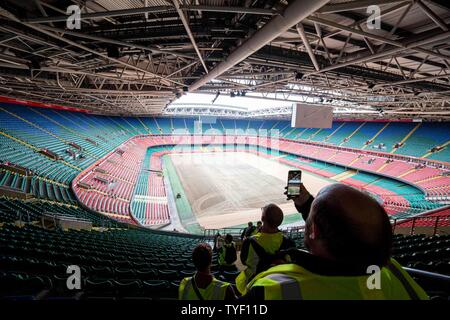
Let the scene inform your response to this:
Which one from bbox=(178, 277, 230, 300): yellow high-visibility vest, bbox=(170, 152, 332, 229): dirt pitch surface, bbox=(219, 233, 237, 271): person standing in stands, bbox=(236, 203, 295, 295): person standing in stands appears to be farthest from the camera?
bbox=(170, 152, 332, 229): dirt pitch surface

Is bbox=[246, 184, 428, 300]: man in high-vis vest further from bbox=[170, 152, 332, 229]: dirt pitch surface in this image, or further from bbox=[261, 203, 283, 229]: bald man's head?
bbox=[170, 152, 332, 229]: dirt pitch surface

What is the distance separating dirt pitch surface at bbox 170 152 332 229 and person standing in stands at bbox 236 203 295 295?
44.3 ft

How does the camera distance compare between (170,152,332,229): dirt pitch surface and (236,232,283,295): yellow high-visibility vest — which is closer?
(236,232,283,295): yellow high-visibility vest

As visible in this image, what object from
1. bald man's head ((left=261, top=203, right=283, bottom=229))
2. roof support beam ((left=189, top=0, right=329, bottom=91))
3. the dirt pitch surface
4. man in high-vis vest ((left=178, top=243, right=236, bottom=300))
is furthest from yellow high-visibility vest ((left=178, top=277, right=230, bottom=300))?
the dirt pitch surface

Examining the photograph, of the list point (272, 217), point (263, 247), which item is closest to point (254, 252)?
point (263, 247)

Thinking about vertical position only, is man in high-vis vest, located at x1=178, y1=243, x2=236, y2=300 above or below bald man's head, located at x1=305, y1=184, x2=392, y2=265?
below

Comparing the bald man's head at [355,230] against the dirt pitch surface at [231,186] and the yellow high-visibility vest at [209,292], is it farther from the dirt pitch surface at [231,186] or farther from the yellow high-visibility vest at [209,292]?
the dirt pitch surface at [231,186]

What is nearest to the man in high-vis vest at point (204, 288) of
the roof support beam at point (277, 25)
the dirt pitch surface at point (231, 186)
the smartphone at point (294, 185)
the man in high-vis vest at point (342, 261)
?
the man in high-vis vest at point (342, 261)

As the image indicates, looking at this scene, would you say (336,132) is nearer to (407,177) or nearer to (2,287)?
(407,177)

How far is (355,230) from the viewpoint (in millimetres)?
884

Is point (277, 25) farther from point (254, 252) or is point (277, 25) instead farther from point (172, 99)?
point (172, 99)

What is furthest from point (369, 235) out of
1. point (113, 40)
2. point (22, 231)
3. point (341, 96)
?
point (341, 96)

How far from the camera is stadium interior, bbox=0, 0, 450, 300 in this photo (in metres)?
4.02

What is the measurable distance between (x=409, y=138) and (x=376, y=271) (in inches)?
1375
